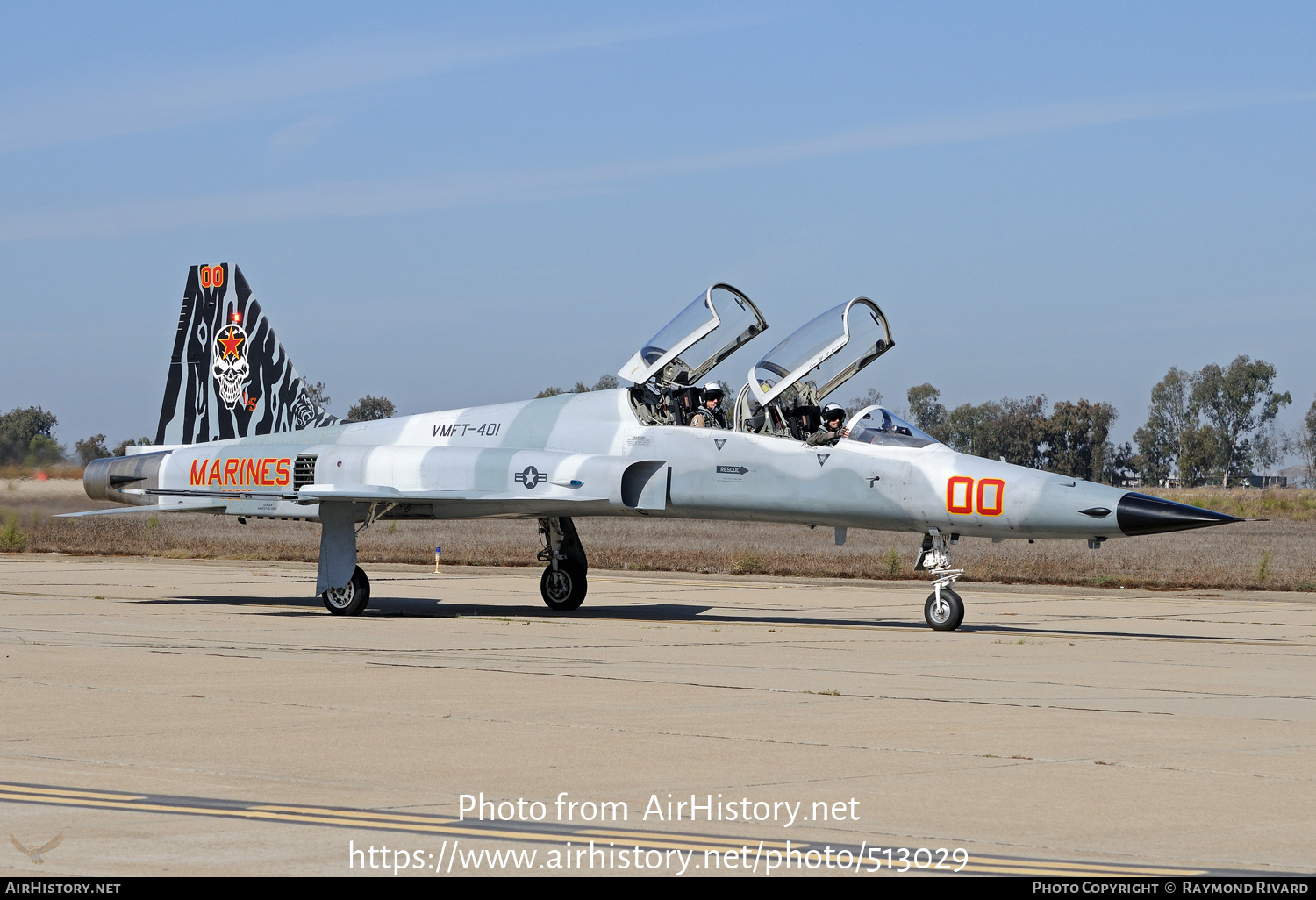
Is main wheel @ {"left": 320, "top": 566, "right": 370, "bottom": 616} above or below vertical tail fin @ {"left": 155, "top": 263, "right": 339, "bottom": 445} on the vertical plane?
below

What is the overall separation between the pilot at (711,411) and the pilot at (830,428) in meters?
1.31

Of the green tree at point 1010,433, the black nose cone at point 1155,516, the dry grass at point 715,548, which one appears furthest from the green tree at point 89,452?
the green tree at point 1010,433

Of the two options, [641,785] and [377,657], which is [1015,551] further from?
[641,785]

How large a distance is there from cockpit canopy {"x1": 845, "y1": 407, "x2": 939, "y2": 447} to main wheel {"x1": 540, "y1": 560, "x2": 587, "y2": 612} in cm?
486

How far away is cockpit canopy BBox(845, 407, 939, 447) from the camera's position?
16062 mm

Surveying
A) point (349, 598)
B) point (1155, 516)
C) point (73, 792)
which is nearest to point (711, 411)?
point (349, 598)

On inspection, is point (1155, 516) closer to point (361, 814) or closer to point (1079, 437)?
point (361, 814)

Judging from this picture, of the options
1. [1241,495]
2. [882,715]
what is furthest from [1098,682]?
[1241,495]

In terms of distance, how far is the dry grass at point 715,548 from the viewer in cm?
2620

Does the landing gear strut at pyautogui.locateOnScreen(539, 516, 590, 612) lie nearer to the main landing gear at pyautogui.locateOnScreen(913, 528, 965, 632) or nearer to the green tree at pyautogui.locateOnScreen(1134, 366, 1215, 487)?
the main landing gear at pyautogui.locateOnScreen(913, 528, 965, 632)

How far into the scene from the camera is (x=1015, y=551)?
35.4 m

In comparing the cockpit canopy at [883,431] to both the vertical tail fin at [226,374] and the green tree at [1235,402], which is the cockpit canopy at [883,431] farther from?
the green tree at [1235,402]

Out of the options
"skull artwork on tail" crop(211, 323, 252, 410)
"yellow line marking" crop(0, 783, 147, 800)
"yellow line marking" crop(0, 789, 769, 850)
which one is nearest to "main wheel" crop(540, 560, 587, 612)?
"skull artwork on tail" crop(211, 323, 252, 410)

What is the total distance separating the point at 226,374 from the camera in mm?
21906
